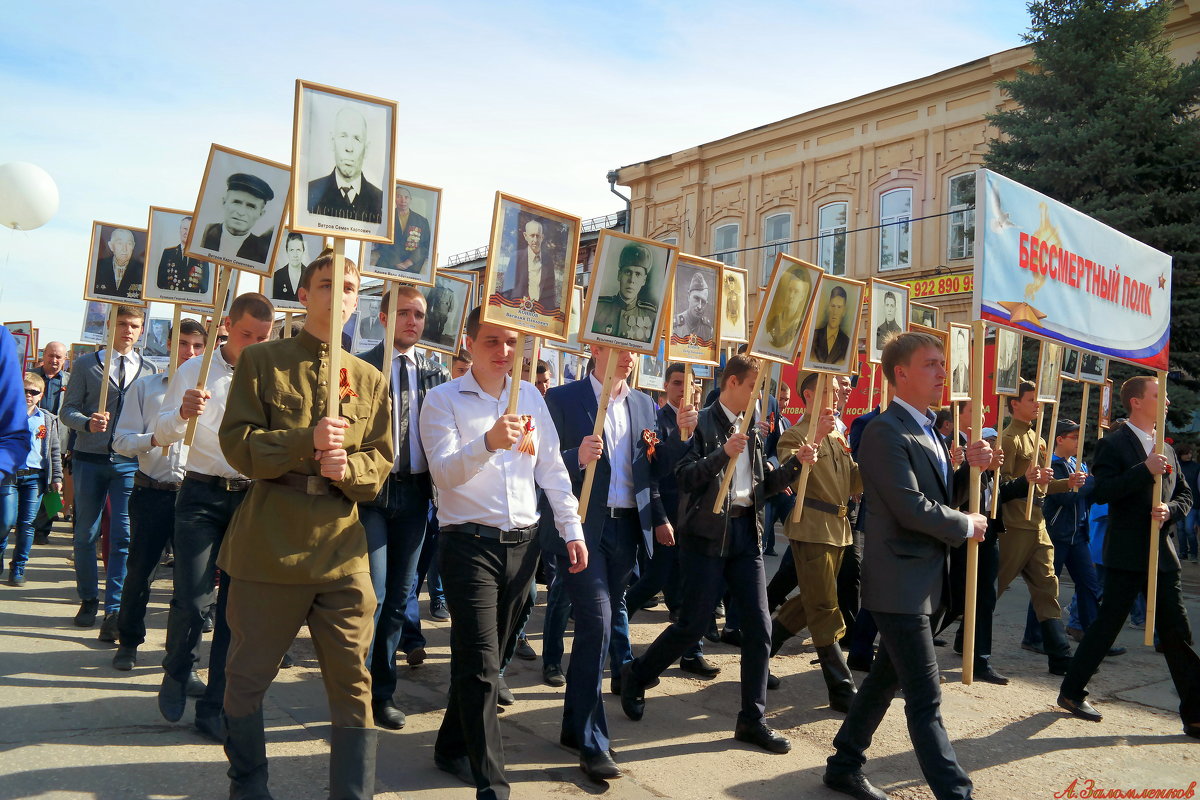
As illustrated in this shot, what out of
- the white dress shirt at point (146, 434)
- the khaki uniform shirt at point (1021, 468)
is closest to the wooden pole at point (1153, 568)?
the khaki uniform shirt at point (1021, 468)

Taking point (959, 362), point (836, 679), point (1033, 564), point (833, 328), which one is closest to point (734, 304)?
point (833, 328)

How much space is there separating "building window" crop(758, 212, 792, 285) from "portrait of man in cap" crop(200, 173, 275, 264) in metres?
21.9

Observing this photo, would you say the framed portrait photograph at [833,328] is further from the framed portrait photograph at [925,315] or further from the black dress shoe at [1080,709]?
the framed portrait photograph at [925,315]

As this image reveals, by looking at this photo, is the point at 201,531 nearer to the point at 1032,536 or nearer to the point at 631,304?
the point at 631,304

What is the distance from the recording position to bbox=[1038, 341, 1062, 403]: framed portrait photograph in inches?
313

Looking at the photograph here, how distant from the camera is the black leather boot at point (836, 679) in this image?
5.71 m

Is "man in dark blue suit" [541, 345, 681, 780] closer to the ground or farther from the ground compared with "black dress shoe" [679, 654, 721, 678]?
farther from the ground

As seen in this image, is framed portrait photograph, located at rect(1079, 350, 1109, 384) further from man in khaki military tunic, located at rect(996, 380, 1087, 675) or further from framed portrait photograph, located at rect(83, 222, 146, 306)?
framed portrait photograph, located at rect(83, 222, 146, 306)

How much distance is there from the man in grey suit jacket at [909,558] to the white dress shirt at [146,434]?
3821 mm

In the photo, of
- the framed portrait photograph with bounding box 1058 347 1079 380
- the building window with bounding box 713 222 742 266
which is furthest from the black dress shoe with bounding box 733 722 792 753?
the building window with bounding box 713 222 742 266

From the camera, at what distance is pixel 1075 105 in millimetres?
17156

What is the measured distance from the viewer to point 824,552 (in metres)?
6.09

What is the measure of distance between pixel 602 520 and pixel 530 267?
56.5 inches

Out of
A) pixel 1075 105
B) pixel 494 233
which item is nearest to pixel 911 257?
pixel 1075 105
